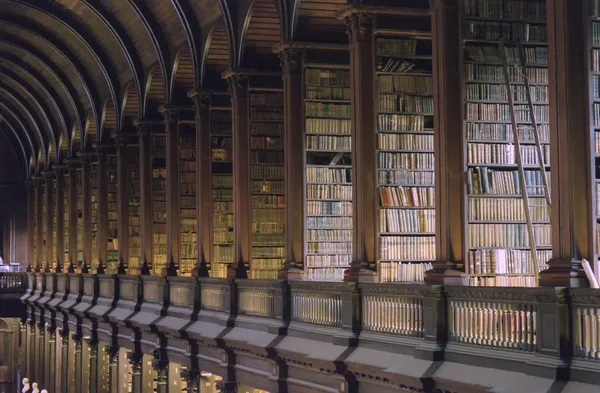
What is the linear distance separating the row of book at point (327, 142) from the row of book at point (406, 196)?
4.36ft

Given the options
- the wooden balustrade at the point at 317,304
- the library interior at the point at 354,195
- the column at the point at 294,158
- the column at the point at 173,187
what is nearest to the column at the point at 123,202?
the library interior at the point at 354,195

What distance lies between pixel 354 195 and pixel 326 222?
1725 mm

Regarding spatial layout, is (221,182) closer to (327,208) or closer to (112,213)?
(327,208)

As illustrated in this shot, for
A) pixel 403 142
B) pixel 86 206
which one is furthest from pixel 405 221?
pixel 86 206

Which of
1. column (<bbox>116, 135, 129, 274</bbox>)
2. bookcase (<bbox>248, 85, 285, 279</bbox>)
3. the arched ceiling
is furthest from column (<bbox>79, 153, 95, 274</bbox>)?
bookcase (<bbox>248, 85, 285, 279</bbox>)

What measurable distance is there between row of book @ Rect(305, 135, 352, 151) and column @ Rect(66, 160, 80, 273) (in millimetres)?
13629

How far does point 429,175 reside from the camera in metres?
10.2

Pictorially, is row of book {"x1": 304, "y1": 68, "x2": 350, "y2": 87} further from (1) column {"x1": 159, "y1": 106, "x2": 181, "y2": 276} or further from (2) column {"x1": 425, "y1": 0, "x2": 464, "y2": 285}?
(1) column {"x1": 159, "y1": 106, "x2": 181, "y2": 276}

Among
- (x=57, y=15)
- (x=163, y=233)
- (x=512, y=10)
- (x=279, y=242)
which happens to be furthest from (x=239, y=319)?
(x=57, y=15)

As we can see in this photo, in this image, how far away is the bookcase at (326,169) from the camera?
1117cm

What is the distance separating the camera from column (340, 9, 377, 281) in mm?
9430

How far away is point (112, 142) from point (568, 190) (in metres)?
15.4

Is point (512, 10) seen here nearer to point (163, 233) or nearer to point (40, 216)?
point (163, 233)

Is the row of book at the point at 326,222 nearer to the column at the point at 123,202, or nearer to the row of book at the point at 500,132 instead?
the row of book at the point at 500,132
